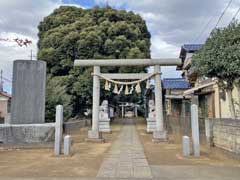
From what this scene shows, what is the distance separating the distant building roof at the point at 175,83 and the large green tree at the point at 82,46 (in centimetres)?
312

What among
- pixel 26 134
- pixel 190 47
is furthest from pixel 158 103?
pixel 190 47

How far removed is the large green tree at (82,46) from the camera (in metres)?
22.8

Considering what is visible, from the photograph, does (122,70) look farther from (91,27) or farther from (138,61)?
(138,61)

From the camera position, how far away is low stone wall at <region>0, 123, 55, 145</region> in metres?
10.6

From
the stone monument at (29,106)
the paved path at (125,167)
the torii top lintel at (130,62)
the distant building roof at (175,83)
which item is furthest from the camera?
the distant building roof at (175,83)

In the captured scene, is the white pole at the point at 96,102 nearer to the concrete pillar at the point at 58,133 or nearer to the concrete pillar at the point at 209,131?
the concrete pillar at the point at 58,133

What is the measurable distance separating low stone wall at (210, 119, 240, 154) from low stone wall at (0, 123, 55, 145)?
652cm

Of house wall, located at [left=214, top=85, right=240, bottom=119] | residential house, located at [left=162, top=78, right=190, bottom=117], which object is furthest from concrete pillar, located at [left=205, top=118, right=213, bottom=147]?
residential house, located at [left=162, top=78, right=190, bottom=117]

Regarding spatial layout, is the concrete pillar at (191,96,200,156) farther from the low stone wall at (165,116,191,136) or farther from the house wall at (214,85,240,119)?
the house wall at (214,85,240,119)

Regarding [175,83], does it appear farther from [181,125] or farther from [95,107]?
[95,107]

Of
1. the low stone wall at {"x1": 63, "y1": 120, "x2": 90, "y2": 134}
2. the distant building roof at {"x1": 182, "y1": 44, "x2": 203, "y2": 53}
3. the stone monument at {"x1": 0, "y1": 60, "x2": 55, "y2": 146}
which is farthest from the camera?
the distant building roof at {"x1": 182, "y1": 44, "x2": 203, "y2": 53}

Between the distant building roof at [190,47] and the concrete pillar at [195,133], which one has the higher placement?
the distant building roof at [190,47]

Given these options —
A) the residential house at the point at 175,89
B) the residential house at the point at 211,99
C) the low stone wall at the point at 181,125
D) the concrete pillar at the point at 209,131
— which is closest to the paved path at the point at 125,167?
the concrete pillar at the point at 209,131

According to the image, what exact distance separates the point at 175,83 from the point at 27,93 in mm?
16446
